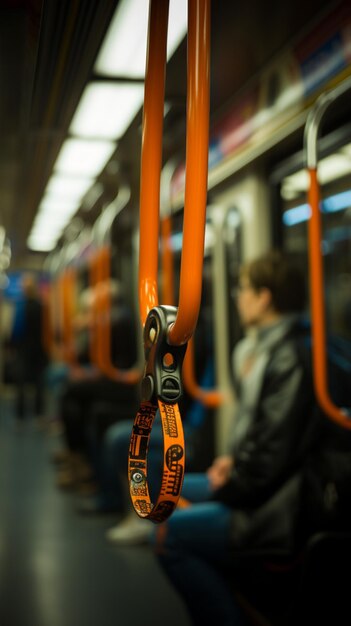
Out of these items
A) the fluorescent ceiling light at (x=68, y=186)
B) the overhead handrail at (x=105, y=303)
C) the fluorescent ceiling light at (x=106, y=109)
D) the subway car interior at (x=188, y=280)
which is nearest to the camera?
the subway car interior at (x=188, y=280)

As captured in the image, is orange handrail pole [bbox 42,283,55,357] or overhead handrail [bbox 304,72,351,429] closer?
overhead handrail [bbox 304,72,351,429]

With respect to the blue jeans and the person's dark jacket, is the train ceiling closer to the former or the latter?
the person's dark jacket

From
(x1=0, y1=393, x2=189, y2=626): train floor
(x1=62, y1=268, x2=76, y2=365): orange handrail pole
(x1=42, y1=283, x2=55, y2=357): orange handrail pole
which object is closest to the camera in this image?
(x1=0, y1=393, x2=189, y2=626): train floor

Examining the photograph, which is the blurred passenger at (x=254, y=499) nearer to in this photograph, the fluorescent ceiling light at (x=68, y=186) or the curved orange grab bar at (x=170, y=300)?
the curved orange grab bar at (x=170, y=300)

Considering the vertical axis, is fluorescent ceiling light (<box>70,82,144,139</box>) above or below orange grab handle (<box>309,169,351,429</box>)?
above

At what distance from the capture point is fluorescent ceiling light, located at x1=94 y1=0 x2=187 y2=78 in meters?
2.40

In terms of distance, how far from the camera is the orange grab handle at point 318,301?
2.17 metres

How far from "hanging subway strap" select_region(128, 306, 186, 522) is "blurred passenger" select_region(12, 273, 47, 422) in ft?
27.3

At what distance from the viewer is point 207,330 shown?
4.42 metres

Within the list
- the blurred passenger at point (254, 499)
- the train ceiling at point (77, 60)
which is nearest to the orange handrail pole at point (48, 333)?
the train ceiling at point (77, 60)

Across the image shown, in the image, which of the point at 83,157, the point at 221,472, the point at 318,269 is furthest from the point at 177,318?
the point at 83,157

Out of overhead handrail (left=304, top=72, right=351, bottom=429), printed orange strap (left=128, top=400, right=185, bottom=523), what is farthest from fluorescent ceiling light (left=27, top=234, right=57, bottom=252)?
printed orange strap (left=128, top=400, right=185, bottom=523)

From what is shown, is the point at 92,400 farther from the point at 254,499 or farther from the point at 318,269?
the point at 318,269

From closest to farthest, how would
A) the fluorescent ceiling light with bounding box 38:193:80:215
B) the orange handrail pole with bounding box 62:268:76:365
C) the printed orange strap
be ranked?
the printed orange strap < the fluorescent ceiling light with bounding box 38:193:80:215 < the orange handrail pole with bounding box 62:268:76:365
